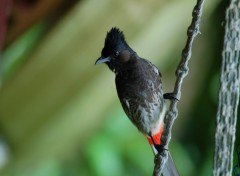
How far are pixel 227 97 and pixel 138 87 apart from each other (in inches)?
9.0

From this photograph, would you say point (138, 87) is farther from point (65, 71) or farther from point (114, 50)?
point (65, 71)

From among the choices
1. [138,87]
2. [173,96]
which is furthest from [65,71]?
[173,96]

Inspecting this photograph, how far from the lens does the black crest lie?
1.17 m

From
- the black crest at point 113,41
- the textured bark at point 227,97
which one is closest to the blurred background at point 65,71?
the textured bark at point 227,97

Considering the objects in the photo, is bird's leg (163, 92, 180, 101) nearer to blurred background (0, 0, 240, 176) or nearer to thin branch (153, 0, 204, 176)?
thin branch (153, 0, 204, 176)

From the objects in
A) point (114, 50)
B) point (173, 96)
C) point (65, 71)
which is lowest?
point (173, 96)

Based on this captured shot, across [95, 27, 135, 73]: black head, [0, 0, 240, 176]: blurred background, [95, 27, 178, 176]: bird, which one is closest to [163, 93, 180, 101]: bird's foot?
[95, 27, 178, 176]: bird

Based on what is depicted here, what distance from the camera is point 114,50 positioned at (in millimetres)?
1193

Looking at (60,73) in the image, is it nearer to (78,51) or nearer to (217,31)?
(78,51)

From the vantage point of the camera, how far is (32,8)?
2035 millimetres

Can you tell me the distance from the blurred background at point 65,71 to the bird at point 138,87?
2.03ft

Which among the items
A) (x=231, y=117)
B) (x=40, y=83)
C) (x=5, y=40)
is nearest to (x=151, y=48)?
(x=40, y=83)

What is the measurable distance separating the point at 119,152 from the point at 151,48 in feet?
1.68

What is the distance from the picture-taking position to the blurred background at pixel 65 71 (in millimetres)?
1991
